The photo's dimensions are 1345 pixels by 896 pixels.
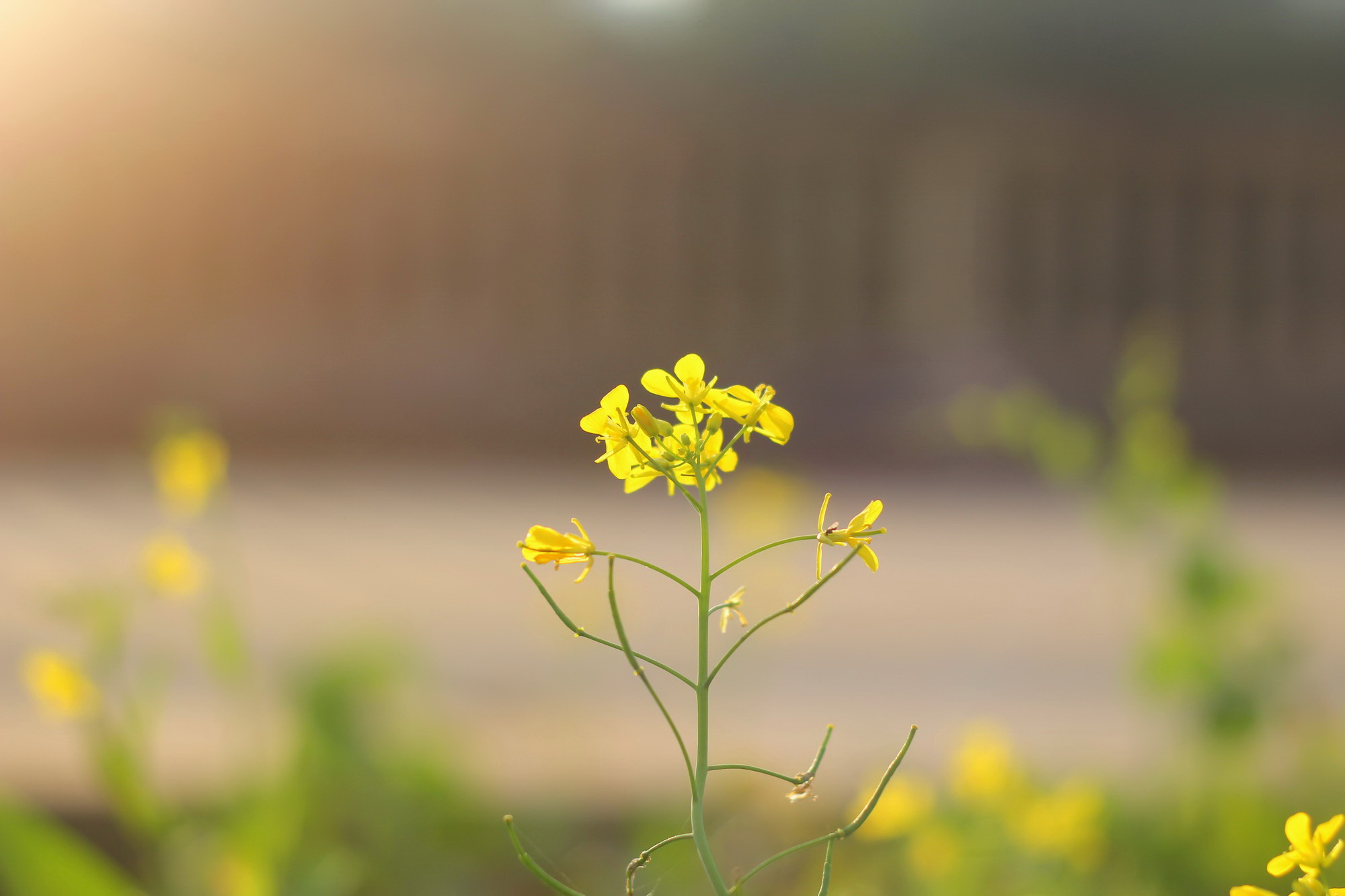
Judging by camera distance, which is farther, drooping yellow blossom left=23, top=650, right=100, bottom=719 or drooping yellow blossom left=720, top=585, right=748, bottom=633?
drooping yellow blossom left=23, top=650, right=100, bottom=719

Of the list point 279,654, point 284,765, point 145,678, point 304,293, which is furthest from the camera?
point 304,293

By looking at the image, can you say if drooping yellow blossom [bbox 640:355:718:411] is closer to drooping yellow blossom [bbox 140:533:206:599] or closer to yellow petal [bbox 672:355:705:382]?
yellow petal [bbox 672:355:705:382]

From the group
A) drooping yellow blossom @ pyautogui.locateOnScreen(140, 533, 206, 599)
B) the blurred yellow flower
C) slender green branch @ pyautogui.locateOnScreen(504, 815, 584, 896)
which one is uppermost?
slender green branch @ pyautogui.locateOnScreen(504, 815, 584, 896)

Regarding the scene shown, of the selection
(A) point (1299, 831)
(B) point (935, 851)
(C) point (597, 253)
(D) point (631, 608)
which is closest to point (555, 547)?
(A) point (1299, 831)

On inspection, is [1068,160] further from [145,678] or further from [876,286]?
[145,678]

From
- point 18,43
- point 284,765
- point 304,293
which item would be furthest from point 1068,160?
point 284,765

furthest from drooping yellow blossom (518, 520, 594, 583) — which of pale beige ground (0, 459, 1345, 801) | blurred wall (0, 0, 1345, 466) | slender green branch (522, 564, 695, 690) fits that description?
blurred wall (0, 0, 1345, 466)

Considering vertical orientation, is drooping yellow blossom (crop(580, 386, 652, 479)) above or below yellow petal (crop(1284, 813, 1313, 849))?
above

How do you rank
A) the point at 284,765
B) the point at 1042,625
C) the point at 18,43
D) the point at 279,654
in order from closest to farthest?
the point at 284,765
the point at 279,654
the point at 1042,625
the point at 18,43
